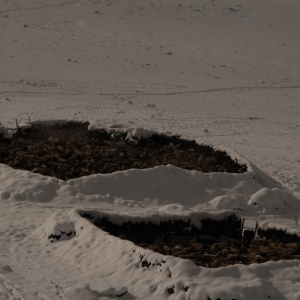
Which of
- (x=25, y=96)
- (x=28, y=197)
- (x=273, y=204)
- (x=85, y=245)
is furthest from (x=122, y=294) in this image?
(x=25, y=96)

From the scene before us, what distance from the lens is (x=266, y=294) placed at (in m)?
6.63

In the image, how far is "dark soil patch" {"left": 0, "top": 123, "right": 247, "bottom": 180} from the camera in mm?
11789

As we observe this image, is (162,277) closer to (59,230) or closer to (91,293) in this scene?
(91,293)

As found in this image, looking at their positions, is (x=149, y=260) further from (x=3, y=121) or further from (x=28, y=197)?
(x=3, y=121)

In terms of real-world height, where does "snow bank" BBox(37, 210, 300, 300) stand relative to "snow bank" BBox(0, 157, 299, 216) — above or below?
above

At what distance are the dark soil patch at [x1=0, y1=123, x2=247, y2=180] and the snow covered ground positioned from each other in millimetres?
341

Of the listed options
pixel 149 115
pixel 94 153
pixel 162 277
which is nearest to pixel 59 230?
pixel 162 277

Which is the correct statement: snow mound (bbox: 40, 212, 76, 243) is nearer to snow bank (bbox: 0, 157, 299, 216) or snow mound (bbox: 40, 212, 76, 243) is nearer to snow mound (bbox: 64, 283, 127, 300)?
snow bank (bbox: 0, 157, 299, 216)

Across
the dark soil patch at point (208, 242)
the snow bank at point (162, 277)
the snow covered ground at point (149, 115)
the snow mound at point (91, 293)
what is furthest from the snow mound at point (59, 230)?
the snow mound at point (91, 293)

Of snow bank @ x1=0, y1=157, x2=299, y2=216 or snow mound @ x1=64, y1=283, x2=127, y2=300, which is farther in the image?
snow bank @ x1=0, y1=157, x2=299, y2=216

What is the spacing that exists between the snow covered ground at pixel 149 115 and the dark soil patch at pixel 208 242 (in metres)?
0.28

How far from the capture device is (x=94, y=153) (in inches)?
486

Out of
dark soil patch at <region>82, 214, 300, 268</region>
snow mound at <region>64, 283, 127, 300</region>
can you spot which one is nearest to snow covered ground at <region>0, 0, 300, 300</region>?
snow mound at <region>64, 283, 127, 300</region>

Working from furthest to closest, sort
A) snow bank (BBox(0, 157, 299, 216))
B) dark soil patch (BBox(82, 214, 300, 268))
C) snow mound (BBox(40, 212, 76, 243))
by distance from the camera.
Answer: snow bank (BBox(0, 157, 299, 216)) < snow mound (BBox(40, 212, 76, 243)) < dark soil patch (BBox(82, 214, 300, 268))
